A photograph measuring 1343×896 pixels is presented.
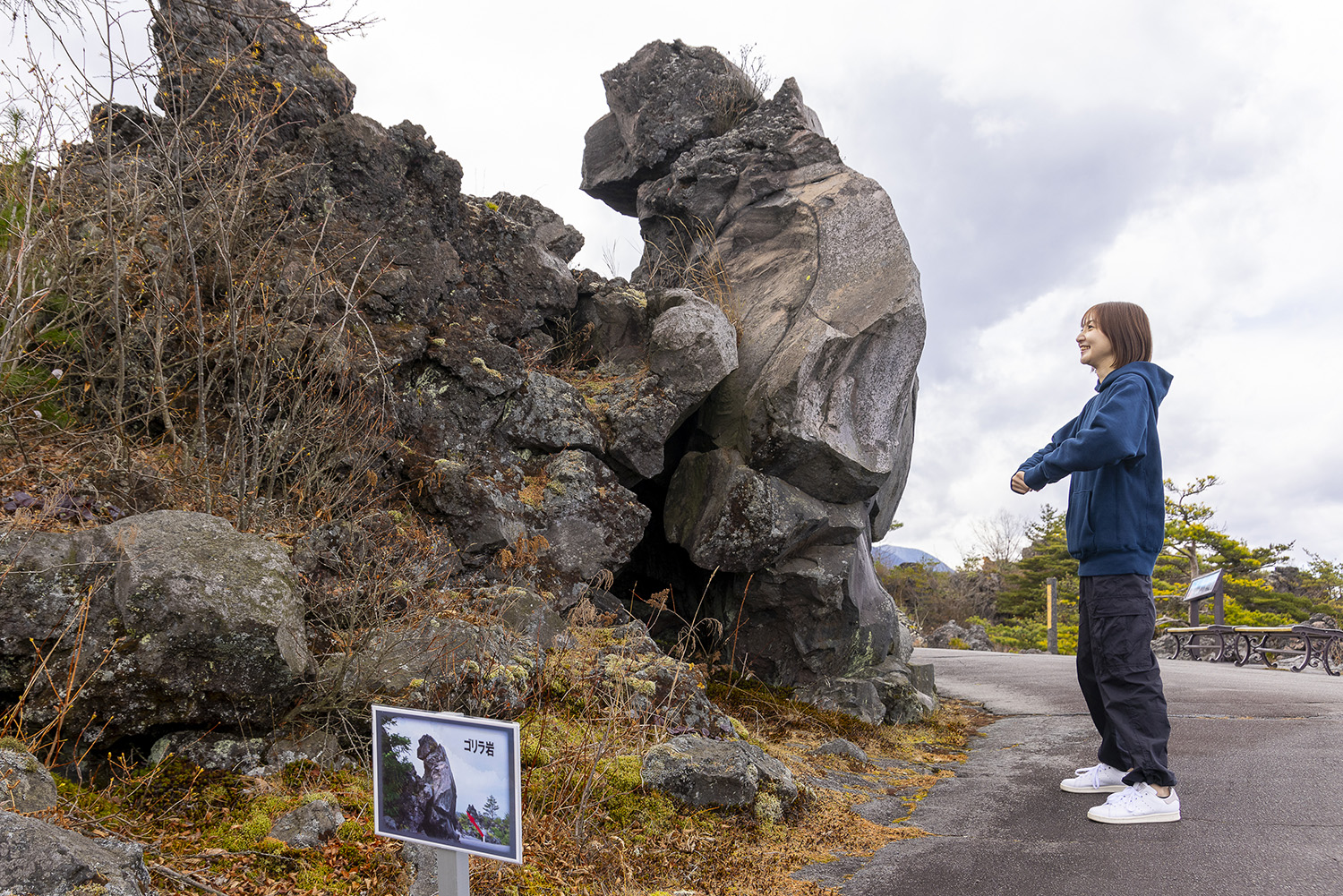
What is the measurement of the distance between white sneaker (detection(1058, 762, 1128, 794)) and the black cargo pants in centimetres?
26

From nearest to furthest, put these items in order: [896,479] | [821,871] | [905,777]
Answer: [821,871], [905,777], [896,479]

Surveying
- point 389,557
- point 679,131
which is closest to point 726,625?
point 389,557

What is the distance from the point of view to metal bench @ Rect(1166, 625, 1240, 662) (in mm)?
14812

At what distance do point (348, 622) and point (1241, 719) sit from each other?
702cm

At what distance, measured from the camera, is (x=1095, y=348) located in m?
4.52

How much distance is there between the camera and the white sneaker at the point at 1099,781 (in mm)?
4516

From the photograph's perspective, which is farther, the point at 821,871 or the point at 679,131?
the point at 679,131

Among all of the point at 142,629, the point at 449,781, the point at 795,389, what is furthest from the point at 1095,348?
the point at 142,629

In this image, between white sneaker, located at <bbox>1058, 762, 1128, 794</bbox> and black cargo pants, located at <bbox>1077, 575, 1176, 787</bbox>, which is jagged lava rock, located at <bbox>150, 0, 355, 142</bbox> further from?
white sneaker, located at <bbox>1058, 762, 1128, 794</bbox>

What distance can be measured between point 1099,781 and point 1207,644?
16527mm

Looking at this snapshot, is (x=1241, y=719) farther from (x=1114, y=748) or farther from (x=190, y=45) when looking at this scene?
(x=190, y=45)

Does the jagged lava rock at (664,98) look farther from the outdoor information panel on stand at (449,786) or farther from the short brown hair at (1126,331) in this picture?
the outdoor information panel on stand at (449,786)

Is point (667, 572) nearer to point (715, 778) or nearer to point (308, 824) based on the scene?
→ point (715, 778)

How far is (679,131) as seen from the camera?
10.6 m
